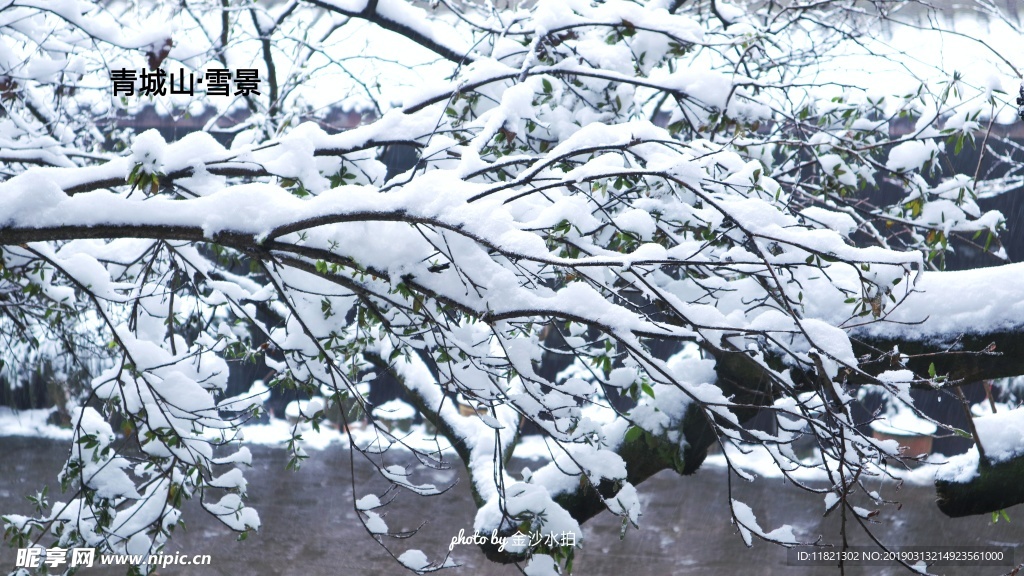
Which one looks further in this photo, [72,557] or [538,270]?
[72,557]

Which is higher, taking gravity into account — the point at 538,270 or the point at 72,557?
the point at 538,270

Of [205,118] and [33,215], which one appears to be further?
[205,118]

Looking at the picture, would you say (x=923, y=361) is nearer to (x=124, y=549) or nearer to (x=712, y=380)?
(x=712, y=380)

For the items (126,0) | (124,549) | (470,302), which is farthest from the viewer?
(126,0)

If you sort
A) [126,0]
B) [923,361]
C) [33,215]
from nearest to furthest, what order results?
[33,215], [923,361], [126,0]

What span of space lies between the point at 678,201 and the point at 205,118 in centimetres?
817

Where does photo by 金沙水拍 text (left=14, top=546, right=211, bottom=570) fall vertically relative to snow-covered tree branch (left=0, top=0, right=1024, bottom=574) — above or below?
below

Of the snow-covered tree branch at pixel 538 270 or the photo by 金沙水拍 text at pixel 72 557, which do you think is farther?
the photo by 金沙水拍 text at pixel 72 557

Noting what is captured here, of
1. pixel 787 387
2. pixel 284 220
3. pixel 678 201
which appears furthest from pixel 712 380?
pixel 284 220

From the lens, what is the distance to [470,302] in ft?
6.19

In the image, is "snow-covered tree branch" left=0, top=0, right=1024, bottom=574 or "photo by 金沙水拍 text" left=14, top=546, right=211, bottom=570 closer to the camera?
"snow-covered tree branch" left=0, top=0, right=1024, bottom=574

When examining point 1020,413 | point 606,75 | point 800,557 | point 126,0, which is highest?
point 126,0

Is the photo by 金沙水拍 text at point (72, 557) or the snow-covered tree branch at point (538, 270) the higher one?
the snow-covered tree branch at point (538, 270)

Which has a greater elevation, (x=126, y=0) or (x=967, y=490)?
(x=126, y=0)
